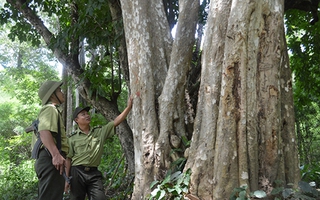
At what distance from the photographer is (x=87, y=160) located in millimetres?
4910

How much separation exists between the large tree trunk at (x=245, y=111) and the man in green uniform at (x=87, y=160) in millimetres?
1380

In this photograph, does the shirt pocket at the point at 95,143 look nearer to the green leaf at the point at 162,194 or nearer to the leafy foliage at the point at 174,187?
the leafy foliage at the point at 174,187

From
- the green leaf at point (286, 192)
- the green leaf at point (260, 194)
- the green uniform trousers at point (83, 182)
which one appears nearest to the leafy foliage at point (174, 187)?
the green leaf at point (260, 194)

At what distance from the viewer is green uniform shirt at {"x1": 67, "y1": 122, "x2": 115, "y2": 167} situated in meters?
4.93

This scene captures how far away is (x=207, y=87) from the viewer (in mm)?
3975

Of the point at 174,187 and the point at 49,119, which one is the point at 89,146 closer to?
the point at 49,119

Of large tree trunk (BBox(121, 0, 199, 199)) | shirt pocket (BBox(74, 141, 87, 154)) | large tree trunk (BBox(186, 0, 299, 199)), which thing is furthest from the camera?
shirt pocket (BBox(74, 141, 87, 154))

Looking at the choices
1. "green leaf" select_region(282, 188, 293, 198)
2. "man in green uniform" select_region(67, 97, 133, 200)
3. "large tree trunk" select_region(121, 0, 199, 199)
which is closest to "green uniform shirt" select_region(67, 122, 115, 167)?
"man in green uniform" select_region(67, 97, 133, 200)

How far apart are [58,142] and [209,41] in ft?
6.62

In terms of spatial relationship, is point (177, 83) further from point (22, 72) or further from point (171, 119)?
point (22, 72)

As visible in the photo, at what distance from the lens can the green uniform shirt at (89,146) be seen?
4.93 m

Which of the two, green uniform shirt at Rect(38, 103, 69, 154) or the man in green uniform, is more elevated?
green uniform shirt at Rect(38, 103, 69, 154)

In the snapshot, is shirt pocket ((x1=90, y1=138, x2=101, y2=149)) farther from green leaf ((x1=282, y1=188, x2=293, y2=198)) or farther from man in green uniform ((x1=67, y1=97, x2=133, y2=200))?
green leaf ((x1=282, y1=188, x2=293, y2=198))

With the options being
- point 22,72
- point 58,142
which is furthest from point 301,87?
point 22,72
